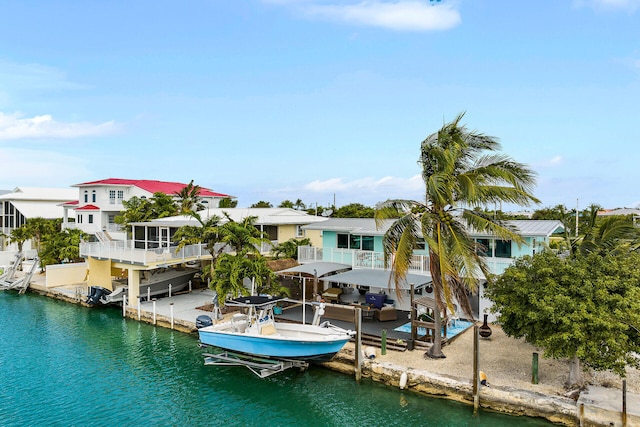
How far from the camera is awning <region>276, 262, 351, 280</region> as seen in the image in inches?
885

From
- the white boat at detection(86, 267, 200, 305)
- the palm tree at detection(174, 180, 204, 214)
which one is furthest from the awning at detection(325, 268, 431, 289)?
the palm tree at detection(174, 180, 204, 214)

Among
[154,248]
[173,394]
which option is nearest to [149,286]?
[154,248]

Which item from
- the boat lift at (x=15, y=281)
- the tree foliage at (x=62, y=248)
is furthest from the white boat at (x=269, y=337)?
the boat lift at (x=15, y=281)

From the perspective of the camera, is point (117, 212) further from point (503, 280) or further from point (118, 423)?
point (503, 280)

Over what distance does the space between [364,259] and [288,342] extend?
817cm

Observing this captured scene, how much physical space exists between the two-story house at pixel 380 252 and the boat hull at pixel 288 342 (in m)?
2.97

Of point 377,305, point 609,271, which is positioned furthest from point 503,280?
point 377,305

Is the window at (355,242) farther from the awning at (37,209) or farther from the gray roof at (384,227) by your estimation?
the awning at (37,209)

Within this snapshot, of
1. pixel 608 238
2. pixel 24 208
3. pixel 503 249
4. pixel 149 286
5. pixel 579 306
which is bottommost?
pixel 149 286

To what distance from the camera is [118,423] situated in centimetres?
1344

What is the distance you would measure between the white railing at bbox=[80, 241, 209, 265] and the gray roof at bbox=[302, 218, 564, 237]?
804 centimetres

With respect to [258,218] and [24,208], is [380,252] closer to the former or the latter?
[258,218]

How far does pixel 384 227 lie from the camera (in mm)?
23578

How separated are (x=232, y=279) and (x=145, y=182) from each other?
35514mm
